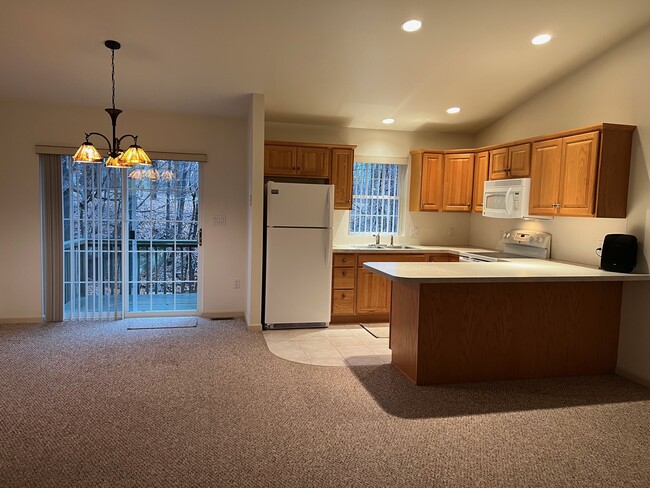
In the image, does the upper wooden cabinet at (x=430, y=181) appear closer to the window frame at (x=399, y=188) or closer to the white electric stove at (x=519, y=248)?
the window frame at (x=399, y=188)

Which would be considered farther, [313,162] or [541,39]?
[313,162]

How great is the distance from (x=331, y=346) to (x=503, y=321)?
1602mm

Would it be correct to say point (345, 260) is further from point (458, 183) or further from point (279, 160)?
point (458, 183)

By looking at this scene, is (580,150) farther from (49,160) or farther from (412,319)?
(49,160)

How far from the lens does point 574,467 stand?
94.2 inches

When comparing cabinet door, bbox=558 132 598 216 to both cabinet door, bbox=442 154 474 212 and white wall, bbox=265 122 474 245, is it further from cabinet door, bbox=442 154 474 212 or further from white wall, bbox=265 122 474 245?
white wall, bbox=265 122 474 245

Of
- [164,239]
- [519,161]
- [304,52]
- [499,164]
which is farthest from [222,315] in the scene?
[519,161]

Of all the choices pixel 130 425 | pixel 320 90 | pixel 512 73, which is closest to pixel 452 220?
pixel 512 73

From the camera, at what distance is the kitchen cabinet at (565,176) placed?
375cm

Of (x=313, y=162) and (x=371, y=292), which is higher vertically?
(x=313, y=162)

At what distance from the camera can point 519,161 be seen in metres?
4.59

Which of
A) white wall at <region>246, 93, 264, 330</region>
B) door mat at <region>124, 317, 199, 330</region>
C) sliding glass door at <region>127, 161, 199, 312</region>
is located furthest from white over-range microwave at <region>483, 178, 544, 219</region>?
door mat at <region>124, 317, 199, 330</region>

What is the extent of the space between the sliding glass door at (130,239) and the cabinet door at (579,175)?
384 centimetres

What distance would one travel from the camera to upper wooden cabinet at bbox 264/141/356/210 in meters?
5.11
